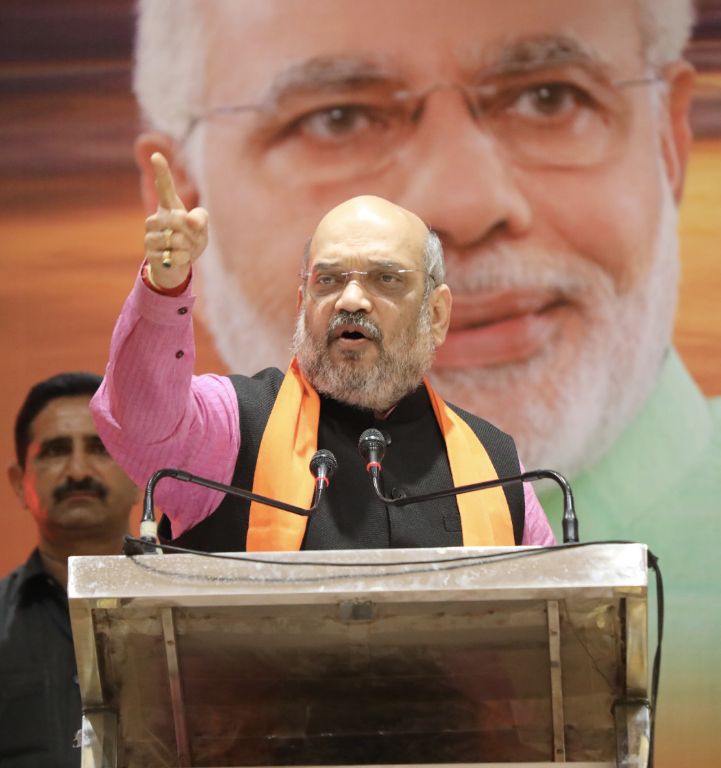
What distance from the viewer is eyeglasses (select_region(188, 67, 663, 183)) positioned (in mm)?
3996

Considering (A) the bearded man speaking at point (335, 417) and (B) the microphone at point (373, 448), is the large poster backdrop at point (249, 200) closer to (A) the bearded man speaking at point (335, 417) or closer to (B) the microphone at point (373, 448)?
(A) the bearded man speaking at point (335, 417)

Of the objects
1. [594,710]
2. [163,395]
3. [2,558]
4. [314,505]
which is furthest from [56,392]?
[594,710]

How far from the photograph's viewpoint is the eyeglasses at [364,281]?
107 inches

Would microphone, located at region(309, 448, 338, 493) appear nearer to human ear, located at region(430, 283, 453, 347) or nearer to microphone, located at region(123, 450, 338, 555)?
microphone, located at region(123, 450, 338, 555)

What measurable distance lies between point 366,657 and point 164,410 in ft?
1.98

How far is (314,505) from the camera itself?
2256 mm

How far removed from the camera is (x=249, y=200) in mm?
4004

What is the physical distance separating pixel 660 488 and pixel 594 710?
72.3 inches

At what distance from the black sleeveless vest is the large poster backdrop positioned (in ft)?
3.50

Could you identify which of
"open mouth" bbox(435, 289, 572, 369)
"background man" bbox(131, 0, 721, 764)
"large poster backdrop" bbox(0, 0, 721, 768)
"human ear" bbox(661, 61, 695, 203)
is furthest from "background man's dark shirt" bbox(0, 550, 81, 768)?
"human ear" bbox(661, 61, 695, 203)

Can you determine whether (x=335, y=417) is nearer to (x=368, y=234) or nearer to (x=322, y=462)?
(x=368, y=234)

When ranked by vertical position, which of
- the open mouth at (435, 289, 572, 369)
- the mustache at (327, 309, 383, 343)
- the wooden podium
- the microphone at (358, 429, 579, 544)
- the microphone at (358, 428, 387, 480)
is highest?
the mustache at (327, 309, 383, 343)

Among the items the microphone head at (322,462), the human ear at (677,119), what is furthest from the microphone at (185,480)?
the human ear at (677,119)

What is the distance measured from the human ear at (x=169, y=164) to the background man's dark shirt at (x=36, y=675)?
3.38 feet
